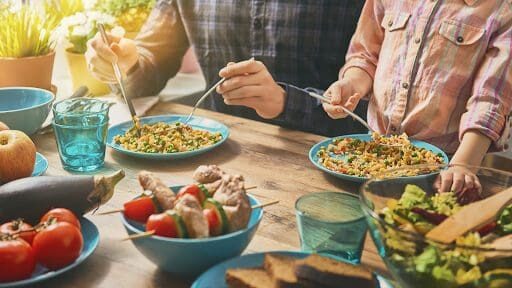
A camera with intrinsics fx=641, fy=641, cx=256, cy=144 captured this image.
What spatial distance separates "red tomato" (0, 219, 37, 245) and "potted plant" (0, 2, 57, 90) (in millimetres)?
988

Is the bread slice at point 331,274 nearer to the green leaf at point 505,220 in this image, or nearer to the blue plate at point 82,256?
the green leaf at point 505,220

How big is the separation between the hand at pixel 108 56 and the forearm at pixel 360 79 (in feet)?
2.28

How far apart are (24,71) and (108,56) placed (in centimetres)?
28

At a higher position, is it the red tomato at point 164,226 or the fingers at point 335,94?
the red tomato at point 164,226

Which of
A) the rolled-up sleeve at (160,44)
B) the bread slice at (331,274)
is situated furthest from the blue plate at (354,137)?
the rolled-up sleeve at (160,44)

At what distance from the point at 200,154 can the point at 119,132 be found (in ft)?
0.91

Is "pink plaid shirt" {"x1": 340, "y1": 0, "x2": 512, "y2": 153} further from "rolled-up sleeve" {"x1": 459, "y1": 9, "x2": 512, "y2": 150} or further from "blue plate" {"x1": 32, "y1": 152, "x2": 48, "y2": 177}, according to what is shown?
"blue plate" {"x1": 32, "y1": 152, "x2": 48, "y2": 177}

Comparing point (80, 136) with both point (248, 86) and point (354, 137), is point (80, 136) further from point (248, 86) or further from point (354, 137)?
point (354, 137)

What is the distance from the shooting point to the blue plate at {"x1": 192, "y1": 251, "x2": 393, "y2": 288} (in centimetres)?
97

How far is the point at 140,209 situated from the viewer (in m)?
1.09

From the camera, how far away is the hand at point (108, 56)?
1913 millimetres

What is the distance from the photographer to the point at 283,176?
1531 millimetres

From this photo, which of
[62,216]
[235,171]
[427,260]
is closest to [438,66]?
[235,171]

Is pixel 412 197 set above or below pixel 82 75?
above
